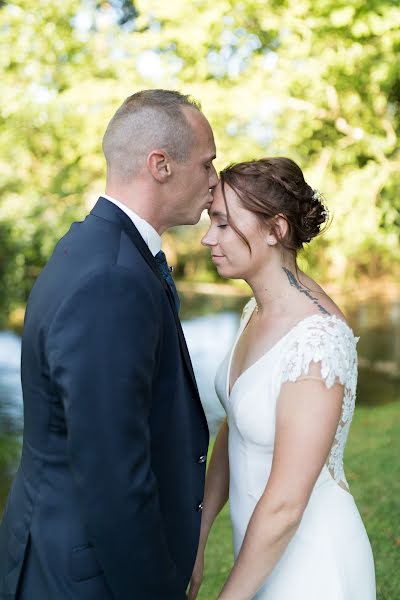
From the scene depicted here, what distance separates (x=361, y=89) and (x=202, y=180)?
7.00m

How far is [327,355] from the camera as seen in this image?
2.00 m

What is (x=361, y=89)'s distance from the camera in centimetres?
848

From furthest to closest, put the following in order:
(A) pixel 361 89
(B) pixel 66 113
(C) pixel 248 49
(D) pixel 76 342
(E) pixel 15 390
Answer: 1. (E) pixel 15 390
2. (B) pixel 66 113
3. (C) pixel 248 49
4. (A) pixel 361 89
5. (D) pixel 76 342

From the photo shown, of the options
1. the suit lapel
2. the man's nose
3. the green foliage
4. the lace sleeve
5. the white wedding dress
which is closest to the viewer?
the suit lapel

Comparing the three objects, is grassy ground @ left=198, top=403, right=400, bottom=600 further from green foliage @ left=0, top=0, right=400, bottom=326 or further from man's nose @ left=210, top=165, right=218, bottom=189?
man's nose @ left=210, top=165, right=218, bottom=189

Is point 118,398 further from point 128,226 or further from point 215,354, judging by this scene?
point 215,354

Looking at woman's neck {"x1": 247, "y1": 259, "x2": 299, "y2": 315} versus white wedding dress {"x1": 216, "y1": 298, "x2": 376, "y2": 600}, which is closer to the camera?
white wedding dress {"x1": 216, "y1": 298, "x2": 376, "y2": 600}

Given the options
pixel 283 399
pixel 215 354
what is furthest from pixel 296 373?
pixel 215 354

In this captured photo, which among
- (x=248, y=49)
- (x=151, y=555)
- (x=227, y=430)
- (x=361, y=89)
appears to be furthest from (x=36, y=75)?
(x=151, y=555)

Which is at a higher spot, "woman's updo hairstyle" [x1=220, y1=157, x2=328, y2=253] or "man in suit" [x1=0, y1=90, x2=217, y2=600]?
"woman's updo hairstyle" [x1=220, y1=157, x2=328, y2=253]

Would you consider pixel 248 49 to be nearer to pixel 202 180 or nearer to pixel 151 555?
pixel 202 180

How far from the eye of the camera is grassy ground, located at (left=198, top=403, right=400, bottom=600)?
198 inches

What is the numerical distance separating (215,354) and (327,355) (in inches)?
576

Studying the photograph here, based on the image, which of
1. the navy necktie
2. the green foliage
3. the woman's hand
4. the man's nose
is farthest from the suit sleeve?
the green foliage
